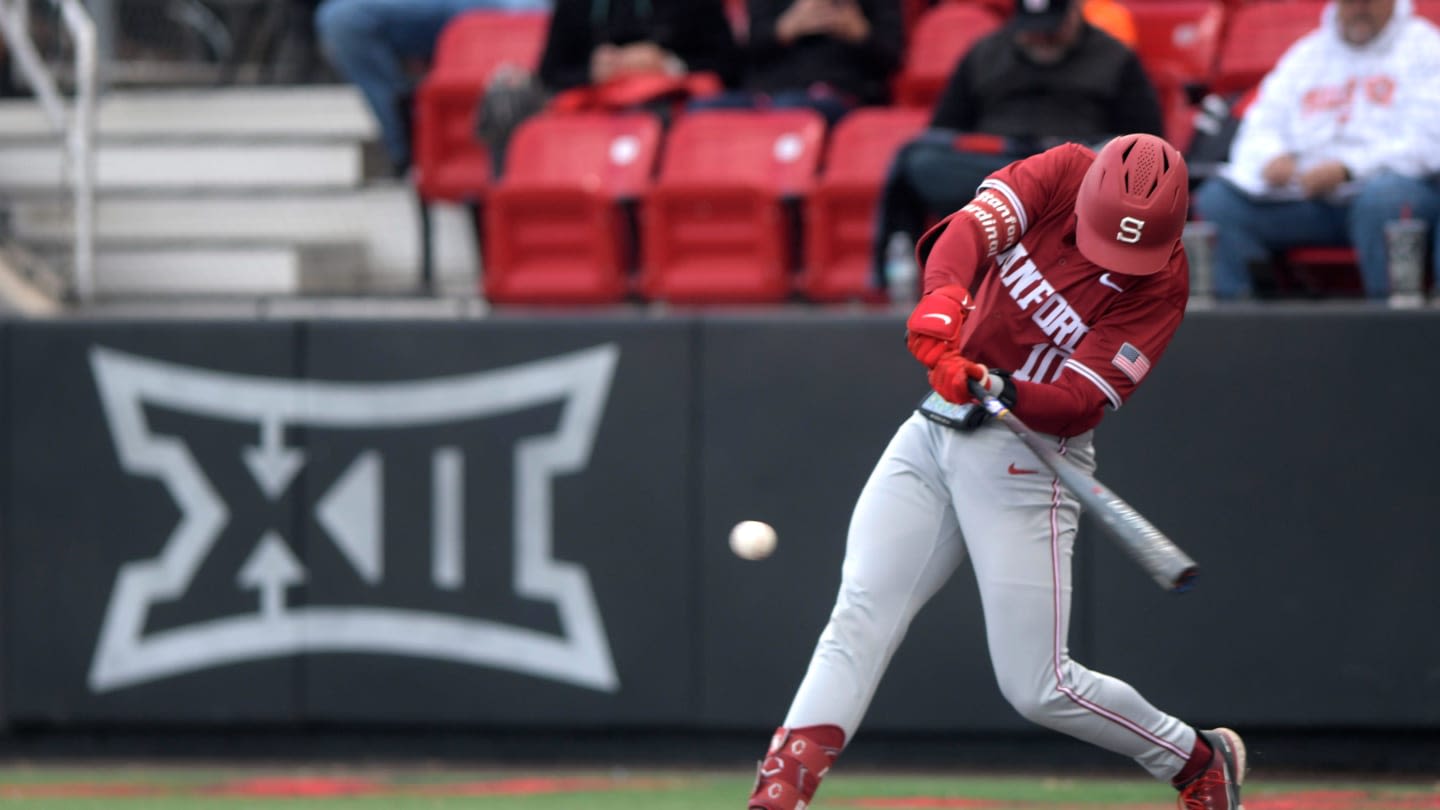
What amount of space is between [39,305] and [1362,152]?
540cm

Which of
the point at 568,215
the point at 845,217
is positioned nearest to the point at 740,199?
the point at 845,217

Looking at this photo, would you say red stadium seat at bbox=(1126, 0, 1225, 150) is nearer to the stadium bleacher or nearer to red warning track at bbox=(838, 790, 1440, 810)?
the stadium bleacher

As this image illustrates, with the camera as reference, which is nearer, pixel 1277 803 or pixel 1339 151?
pixel 1277 803

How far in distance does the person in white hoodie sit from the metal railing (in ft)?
14.5

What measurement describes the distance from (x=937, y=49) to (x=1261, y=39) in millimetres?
1464

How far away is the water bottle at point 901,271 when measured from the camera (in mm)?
6749

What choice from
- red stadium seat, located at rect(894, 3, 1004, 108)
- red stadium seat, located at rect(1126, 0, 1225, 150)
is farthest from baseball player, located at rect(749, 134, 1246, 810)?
red stadium seat, located at rect(894, 3, 1004, 108)

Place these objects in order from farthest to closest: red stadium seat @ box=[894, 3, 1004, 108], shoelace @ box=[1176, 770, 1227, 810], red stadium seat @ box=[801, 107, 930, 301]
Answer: red stadium seat @ box=[894, 3, 1004, 108], red stadium seat @ box=[801, 107, 930, 301], shoelace @ box=[1176, 770, 1227, 810]

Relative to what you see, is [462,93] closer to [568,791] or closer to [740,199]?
[740,199]

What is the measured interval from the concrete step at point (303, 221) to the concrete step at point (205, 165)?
219mm

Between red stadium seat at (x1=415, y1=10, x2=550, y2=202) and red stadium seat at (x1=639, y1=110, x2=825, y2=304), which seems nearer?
red stadium seat at (x1=639, y1=110, x2=825, y2=304)

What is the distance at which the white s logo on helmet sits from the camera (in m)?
4.19

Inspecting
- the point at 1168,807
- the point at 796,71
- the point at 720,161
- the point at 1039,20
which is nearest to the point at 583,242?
the point at 720,161

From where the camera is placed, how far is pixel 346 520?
21.3ft
